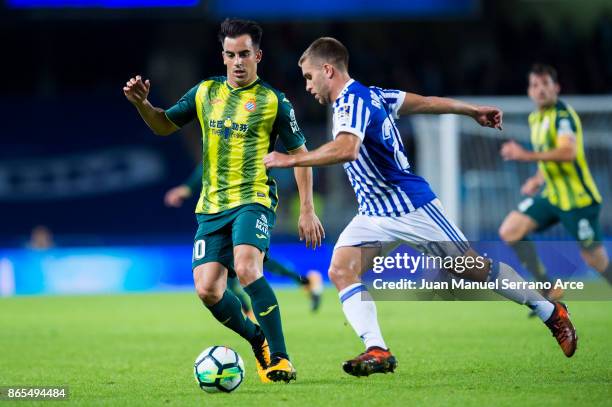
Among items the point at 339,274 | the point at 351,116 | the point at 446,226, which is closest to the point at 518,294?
the point at 446,226

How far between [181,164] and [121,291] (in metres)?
6.16

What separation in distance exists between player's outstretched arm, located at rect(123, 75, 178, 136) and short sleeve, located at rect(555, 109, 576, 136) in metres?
5.02

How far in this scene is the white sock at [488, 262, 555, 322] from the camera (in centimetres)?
652

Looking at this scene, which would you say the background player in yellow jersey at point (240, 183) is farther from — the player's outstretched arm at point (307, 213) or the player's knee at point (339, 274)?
the player's knee at point (339, 274)

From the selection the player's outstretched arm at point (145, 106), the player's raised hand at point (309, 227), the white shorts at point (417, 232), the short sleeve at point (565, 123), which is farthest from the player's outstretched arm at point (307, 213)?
the short sleeve at point (565, 123)

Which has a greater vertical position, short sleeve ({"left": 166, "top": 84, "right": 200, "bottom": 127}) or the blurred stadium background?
the blurred stadium background

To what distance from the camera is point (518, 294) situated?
21.4 ft

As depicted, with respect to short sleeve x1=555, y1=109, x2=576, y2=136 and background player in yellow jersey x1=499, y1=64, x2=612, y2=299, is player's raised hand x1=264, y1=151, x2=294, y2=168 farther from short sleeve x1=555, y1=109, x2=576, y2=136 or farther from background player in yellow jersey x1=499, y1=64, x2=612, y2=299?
short sleeve x1=555, y1=109, x2=576, y2=136

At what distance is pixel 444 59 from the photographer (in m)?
25.3

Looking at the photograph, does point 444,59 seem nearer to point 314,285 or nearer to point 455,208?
point 455,208

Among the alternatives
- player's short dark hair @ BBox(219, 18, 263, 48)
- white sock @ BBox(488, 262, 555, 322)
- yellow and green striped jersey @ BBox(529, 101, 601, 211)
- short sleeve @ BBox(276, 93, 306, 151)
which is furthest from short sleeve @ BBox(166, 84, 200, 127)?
yellow and green striped jersey @ BBox(529, 101, 601, 211)

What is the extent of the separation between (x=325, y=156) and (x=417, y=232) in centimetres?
97

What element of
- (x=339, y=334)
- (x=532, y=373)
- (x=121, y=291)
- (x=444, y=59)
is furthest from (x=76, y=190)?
(x=532, y=373)

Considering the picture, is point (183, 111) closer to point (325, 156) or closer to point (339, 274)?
point (325, 156)
